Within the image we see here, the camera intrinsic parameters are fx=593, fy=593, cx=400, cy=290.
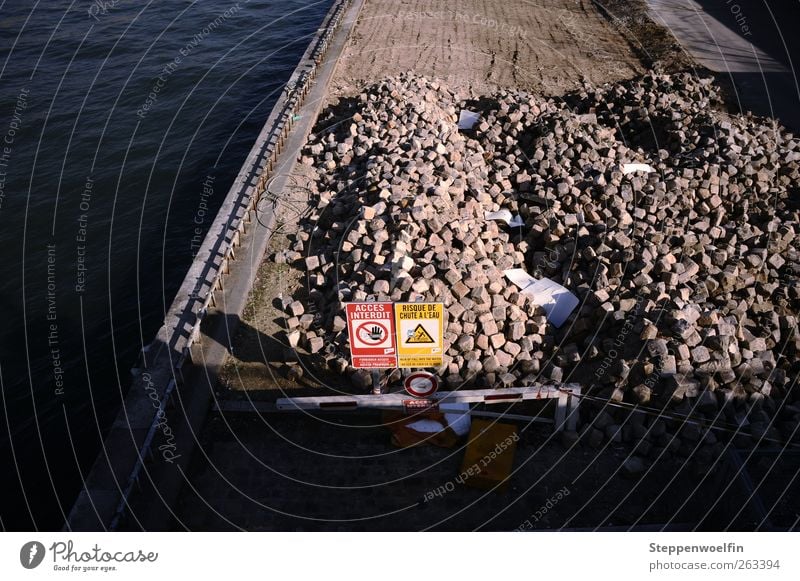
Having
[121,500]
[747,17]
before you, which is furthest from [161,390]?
[747,17]

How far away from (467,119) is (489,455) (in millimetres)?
10422

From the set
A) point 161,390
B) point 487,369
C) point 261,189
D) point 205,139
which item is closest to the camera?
point 161,390

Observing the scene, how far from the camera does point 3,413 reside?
397 inches

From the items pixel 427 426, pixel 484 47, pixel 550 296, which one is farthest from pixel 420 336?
pixel 484 47

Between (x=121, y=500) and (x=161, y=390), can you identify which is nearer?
(x=121, y=500)

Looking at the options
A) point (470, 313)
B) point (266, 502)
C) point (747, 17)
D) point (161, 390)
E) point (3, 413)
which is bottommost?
point (3, 413)

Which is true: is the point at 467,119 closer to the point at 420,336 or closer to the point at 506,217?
the point at 506,217

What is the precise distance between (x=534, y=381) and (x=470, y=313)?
4.71 ft

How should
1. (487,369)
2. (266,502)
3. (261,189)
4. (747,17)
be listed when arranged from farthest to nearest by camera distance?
(747,17)
(261,189)
(487,369)
(266,502)

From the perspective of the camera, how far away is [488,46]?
2144 centimetres

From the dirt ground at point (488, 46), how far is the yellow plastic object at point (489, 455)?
40.9 feet

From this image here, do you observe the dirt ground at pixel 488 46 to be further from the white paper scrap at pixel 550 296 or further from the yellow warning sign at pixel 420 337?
the yellow warning sign at pixel 420 337

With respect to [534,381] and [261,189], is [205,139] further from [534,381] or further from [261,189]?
[534,381]

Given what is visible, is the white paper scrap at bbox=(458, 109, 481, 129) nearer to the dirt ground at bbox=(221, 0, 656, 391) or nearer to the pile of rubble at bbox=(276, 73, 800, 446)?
the pile of rubble at bbox=(276, 73, 800, 446)
